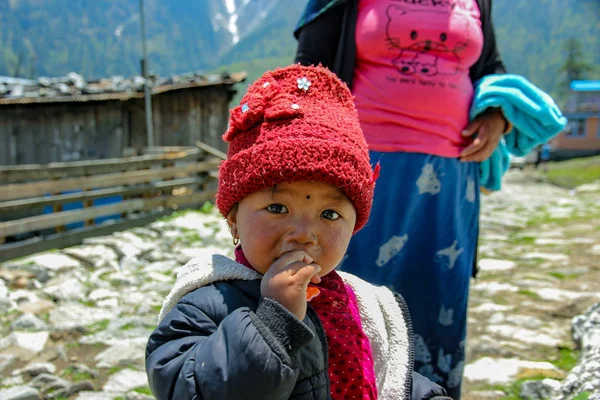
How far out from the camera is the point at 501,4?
177250 mm

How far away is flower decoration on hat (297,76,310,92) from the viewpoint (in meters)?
1.37

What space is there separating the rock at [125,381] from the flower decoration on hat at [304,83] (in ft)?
6.25

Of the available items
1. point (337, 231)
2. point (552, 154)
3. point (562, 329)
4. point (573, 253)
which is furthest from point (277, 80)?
point (552, 154)

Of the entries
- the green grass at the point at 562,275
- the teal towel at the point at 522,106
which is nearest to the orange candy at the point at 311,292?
the teal towel at the point at 522,106

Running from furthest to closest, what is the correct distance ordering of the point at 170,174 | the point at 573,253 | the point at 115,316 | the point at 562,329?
the point at 170,174
the point at 573,253
the point at 115,316
the point at 562,329

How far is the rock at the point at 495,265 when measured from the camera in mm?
5129

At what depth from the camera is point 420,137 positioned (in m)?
2.07

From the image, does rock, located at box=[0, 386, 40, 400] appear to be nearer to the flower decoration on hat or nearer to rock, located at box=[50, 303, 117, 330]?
rock, located at box=[50, 303, 117, 330]

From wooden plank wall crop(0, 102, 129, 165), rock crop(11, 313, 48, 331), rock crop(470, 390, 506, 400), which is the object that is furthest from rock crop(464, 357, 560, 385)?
wooden plank wall crop(0, 102, 129, 165)

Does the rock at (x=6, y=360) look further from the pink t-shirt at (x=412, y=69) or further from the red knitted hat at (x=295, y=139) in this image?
the pink t-shirt at (x=412, y=69)

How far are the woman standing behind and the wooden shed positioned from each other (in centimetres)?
1009

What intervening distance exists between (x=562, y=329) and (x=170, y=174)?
6.79 metres

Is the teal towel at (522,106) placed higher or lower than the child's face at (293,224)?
higher

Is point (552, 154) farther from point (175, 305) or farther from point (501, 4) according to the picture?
point (501, 4)
